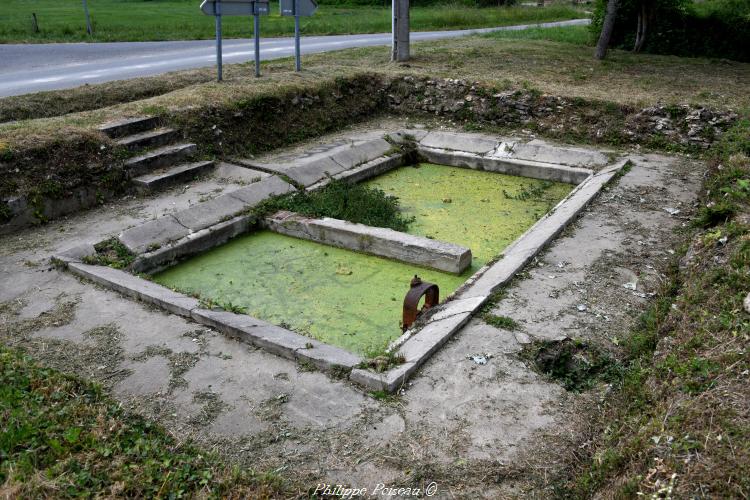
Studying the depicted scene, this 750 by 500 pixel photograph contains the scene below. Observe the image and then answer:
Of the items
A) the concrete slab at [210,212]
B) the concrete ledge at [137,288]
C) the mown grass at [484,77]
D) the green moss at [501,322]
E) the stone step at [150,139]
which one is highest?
the mown grass at [484,77]

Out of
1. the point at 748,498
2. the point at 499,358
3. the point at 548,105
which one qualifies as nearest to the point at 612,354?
the point at 499,358

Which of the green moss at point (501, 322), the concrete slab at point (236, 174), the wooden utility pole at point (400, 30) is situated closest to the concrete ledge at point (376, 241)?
the concrete slab at point (236, 174)

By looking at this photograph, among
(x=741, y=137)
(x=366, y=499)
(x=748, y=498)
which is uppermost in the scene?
(x=741, y=137)

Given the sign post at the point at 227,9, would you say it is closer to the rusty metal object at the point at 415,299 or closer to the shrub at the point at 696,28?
the rusty metal object at the point at 415,299

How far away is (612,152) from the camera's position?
9.11m

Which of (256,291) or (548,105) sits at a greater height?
(548,105)

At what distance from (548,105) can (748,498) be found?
27.3 ft

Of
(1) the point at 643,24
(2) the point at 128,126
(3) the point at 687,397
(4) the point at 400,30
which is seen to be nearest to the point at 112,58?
(4) the point at 400,30

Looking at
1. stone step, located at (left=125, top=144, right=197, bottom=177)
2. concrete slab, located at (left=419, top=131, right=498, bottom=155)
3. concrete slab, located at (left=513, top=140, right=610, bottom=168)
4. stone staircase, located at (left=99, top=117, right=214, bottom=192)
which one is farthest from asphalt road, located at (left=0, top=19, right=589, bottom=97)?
concrete slab, located at (left=513, top=140, right=610, bottom=168)

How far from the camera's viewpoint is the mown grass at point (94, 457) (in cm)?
307

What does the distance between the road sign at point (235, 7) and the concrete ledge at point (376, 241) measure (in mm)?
3959

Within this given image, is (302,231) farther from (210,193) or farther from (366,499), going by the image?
(366,499)

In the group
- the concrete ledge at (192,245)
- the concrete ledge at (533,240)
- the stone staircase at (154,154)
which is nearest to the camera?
the concrete ledge at (533,240)

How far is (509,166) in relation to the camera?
916 cm
